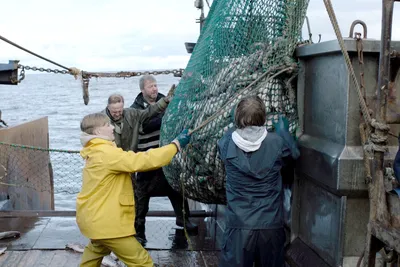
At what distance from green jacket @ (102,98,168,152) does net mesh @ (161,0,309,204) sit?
1180 mm

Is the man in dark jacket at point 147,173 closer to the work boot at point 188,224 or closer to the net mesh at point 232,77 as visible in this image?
the work boot at point 188,224

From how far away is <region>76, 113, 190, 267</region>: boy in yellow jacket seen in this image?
394 cm

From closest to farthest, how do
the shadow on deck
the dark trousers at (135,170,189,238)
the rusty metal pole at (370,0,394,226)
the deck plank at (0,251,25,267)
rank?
the rusty metal pole at (370,0,394,226)
the deck plank at (0,251,25,267)
the shadow on deck
the dark trousers at (135,170,189,238)

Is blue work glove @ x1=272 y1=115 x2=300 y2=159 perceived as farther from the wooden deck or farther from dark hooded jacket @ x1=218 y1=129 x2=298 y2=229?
the wooden deck

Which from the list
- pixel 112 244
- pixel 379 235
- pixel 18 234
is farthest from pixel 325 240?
pixel 18 234

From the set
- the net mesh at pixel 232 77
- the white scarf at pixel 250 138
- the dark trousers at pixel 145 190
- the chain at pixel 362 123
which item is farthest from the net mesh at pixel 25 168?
the chain at pixel 362 123

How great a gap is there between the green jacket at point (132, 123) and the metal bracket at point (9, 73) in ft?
11.3

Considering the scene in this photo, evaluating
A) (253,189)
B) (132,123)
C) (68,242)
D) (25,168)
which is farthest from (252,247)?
(25,168)

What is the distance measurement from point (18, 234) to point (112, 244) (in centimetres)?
233

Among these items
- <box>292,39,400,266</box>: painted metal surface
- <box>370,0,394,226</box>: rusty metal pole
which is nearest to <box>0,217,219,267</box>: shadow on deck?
<box>292,39,400,266</box>: painted metal surface

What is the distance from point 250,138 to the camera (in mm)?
3576

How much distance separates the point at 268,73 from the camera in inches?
159

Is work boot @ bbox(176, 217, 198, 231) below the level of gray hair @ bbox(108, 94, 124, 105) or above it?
below

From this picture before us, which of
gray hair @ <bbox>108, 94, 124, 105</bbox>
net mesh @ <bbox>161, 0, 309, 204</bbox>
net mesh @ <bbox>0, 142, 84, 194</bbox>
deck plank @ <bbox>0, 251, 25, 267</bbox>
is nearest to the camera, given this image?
net mesh @ <bbox>161, 0, 309, 204</bbox>
